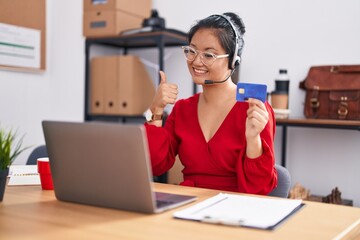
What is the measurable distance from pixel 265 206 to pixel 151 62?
2724mm

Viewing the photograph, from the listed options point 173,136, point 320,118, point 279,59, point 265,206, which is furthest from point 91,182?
point 279,59

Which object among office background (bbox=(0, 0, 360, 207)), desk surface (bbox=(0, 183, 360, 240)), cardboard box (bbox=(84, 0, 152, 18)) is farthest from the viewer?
cardboard box (bbox=(84, 0, 152, 18))

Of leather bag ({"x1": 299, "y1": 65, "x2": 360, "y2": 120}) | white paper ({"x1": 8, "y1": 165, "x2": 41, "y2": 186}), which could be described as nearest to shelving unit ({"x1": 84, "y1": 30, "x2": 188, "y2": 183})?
leather bag ({"x1": 299, "y1": 65, "x2": 360, "y2": 120})

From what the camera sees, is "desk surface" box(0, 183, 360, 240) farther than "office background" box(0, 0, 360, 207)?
No

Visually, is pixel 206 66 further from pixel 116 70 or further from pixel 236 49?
pixel 116 70

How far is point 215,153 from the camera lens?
1414 mm

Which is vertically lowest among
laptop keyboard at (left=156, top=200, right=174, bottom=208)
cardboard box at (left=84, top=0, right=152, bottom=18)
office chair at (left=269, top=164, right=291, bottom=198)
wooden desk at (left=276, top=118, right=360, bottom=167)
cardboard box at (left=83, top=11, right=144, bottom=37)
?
office chair at (left=269, top=164, right=291, bottom=198)

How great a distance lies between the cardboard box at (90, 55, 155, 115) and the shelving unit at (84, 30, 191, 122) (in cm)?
4

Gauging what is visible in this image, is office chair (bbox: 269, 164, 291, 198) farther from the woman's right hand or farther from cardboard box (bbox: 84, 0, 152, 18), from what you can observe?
cardboard box (bbox: 84, 0, 152, 18)

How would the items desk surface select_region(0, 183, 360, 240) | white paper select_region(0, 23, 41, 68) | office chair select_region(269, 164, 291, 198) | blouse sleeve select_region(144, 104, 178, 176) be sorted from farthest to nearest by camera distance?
white paper select_region(0, 23, 41, 68) < blouse sleeve select_region(144, 104, 178, 176) < office chair select_region(269, 164, 291, 198) < desk surface select_region(0, 183, 360, 240)

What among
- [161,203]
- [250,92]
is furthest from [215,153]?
[161,203]

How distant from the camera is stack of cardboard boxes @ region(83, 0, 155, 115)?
3.19 meters

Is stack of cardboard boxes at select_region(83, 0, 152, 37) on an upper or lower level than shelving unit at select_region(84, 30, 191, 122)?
upper

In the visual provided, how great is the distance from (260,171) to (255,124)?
0.50 feet
